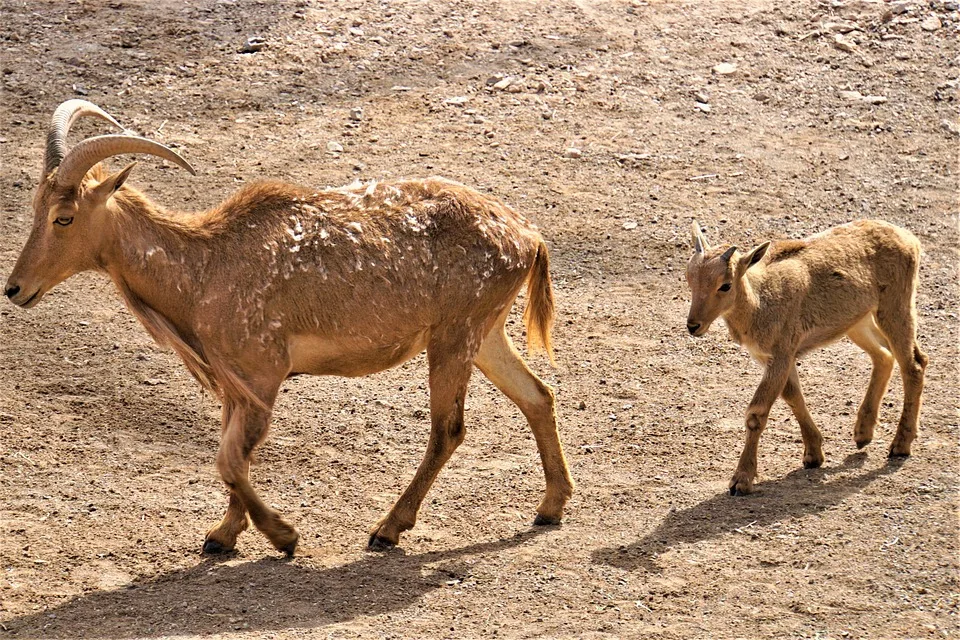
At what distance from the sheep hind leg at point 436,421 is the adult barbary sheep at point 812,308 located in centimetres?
160

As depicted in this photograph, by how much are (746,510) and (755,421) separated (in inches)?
23.2

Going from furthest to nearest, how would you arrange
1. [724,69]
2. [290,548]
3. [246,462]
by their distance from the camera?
[724,69] < [290,548] < [246,462]

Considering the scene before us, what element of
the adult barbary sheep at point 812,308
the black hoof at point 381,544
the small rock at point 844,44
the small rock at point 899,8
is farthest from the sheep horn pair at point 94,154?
the small rock at point 899,8

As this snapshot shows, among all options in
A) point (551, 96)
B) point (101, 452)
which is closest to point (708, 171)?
point (551, 96)

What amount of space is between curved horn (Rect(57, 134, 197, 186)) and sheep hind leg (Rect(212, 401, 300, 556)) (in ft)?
4.47

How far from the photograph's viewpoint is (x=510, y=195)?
12.6 meters

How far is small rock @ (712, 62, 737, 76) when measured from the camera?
48.8 feet

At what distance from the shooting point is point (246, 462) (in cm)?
722

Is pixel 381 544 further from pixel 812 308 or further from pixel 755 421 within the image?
pixel 812 308

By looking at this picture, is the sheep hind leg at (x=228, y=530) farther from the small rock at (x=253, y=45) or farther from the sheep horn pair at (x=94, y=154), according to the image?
the small rock at (x=253, y=45)

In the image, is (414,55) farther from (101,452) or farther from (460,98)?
(101,452)

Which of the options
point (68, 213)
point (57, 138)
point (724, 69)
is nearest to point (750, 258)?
point (68, 213)

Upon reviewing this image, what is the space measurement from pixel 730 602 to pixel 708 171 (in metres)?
7.02

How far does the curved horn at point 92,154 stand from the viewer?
707cm
